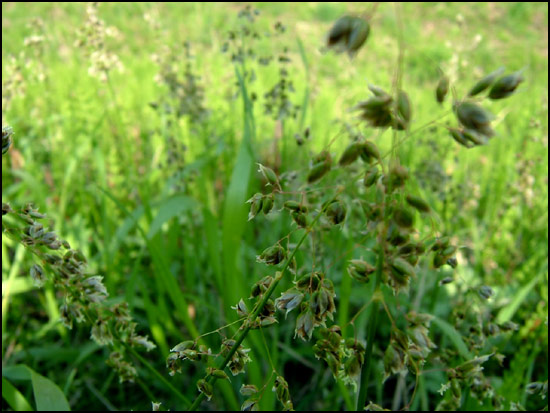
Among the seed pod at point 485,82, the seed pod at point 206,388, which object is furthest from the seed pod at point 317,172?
the seed pod at point 206,388

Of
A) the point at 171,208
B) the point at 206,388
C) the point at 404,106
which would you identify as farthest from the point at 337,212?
the point at 171,208

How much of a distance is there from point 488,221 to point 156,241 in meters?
1.91

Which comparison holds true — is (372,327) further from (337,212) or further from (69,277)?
(69,277)

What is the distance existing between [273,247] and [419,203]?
213 mm

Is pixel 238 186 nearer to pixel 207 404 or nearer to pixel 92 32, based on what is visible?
pixel 207 404

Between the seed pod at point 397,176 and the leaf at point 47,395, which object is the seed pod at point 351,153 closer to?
the seed pod at point 397,176

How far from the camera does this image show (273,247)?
0.73m

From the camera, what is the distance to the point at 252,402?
2.53 feet

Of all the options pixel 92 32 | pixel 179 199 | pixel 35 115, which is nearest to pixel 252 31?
pixel 92 32

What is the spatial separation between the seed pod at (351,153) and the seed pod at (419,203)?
91 millimetres

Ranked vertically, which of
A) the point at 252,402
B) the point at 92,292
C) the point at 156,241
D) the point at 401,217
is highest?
the point at 401,217

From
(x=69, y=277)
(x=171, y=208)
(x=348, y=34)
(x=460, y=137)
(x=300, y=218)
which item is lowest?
(x=171, y=208)

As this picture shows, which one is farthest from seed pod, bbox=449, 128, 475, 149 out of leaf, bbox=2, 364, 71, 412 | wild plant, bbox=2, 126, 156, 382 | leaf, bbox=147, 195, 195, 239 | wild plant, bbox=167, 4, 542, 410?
leaf, bbox=147, 195, 195, 239

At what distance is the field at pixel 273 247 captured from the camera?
2.34ft
